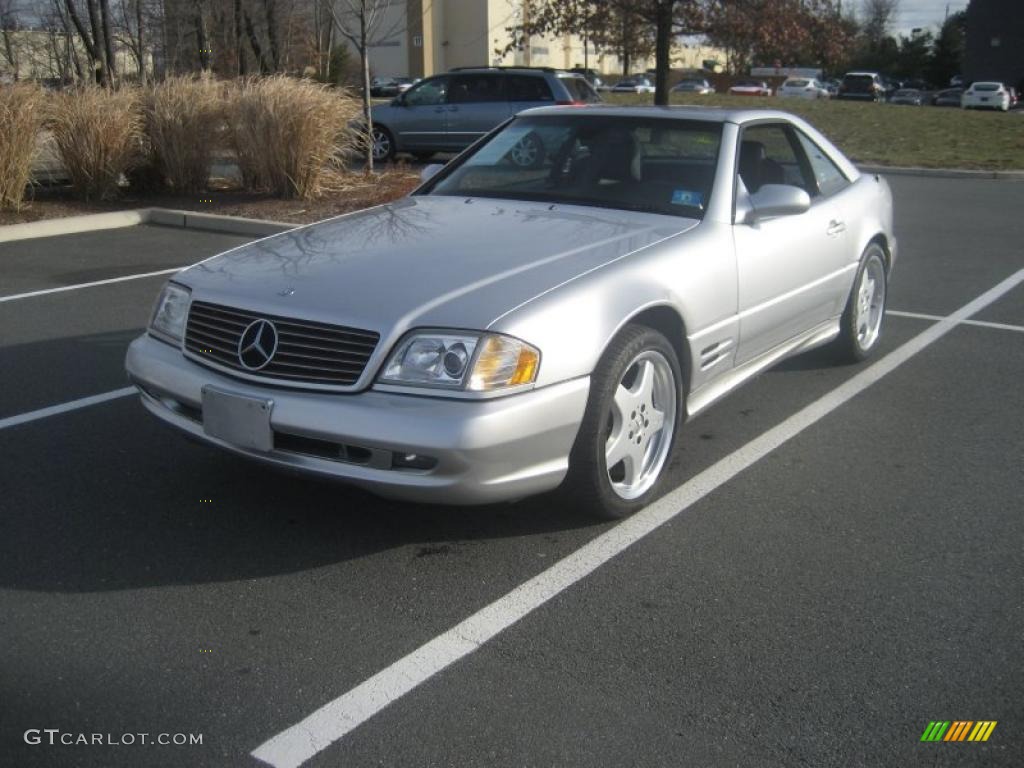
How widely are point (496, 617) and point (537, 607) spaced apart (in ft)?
0.48

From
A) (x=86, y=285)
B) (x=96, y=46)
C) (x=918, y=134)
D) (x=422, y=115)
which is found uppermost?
(x=96, y=46)

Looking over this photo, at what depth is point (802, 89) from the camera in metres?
52.4

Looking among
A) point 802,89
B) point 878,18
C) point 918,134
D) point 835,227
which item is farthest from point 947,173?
point 878,18

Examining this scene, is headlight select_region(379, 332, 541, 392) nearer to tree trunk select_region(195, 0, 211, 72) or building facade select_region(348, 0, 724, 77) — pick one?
tree trunk select_region(195, 0, 211, 72)

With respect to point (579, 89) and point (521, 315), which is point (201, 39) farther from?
point (521, 315)

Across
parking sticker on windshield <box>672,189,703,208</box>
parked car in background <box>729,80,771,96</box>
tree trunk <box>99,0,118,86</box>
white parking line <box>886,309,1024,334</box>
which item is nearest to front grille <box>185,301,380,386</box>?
parking sticker on windshield <box>672,189,703,208</box>

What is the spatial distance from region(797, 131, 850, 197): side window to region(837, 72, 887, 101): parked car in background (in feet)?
157

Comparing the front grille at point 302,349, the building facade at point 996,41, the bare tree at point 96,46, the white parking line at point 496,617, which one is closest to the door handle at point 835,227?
the white parking line at point 496,617

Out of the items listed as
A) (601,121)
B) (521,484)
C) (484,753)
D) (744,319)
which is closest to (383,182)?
(601,121)

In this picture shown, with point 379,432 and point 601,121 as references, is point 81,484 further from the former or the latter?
point 601,121

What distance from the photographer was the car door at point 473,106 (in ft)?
57.6

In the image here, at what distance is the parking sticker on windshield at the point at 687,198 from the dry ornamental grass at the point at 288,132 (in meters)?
8.21

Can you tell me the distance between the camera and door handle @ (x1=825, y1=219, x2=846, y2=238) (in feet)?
18.5

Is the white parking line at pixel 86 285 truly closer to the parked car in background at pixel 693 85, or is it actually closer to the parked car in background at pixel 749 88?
the parked car in background at pixel 749 88
